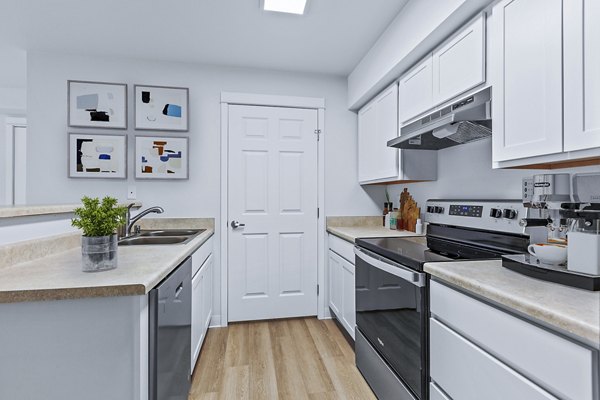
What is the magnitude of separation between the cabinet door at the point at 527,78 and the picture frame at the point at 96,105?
2744mm

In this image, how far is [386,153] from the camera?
8.07 feet

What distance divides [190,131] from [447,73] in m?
2.13

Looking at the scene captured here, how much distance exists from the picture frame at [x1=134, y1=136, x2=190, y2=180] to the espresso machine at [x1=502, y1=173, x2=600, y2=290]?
2.49 metres

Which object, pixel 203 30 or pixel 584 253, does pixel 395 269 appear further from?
pixel 203 30

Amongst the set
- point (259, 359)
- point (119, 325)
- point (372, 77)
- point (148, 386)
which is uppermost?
point (372, 77)

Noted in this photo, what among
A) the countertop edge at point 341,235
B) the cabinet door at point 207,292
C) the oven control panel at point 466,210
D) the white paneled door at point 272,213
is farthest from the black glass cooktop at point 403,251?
the cabinet door at point 207,292

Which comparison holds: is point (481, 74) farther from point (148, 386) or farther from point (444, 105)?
point (148, 386)

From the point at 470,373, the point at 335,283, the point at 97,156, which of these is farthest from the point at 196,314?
the point at 97,156

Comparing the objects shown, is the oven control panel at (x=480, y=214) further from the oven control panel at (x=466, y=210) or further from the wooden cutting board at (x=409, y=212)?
the wooden cutting board at (x=409, y=212)

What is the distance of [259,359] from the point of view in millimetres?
2199

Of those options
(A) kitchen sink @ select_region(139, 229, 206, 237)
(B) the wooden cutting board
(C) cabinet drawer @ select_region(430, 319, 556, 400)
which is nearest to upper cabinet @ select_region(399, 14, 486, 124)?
(B) the wooden cutting board

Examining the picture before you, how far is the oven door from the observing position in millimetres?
1343

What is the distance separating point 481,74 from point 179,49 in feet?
7.41

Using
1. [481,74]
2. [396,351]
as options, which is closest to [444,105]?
[481,74]
